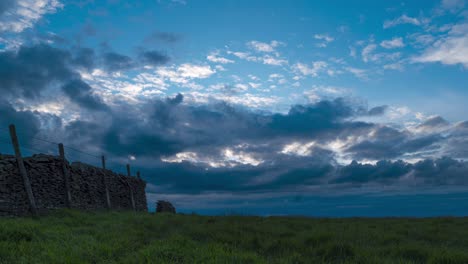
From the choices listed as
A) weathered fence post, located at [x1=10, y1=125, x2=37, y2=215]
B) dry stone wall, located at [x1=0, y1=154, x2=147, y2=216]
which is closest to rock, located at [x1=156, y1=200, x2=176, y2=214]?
dry stone wall, located at [x1=0, y1=154, x2=147, y2=216]

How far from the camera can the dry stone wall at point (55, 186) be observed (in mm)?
16594

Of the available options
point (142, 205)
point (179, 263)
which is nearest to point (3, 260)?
point (179, 263)

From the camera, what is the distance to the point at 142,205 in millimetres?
36656

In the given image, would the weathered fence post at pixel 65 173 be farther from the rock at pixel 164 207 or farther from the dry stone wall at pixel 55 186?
the rock at pixel 164 207

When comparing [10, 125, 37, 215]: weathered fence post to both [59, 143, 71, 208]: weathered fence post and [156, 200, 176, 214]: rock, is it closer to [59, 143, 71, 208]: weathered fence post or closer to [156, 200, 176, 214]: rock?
[59, 143, 71, 208]: weathered fence post

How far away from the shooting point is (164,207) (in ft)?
127

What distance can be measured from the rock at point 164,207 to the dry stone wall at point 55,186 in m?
5.73

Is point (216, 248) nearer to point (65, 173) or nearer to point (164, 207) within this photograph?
point (65, 173)

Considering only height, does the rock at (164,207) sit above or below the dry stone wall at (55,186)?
below

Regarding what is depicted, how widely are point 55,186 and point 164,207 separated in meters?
19.2

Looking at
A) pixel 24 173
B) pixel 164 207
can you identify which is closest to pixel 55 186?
pixel 24 173

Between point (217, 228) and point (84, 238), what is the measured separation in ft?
15.5

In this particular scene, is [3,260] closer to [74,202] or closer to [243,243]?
[243,243]

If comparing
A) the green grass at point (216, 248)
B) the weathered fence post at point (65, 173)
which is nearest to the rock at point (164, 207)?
the weathered fence post at point (65, 173)
